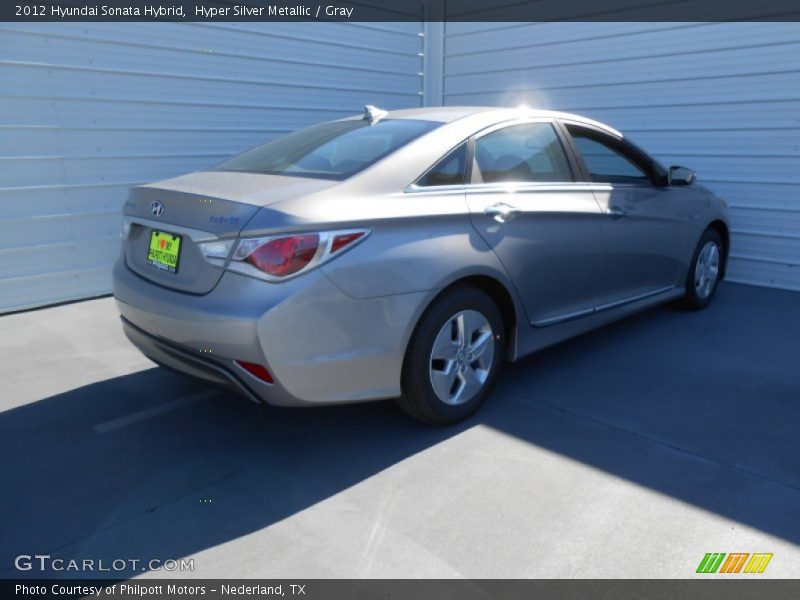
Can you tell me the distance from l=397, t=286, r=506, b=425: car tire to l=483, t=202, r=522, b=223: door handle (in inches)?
15.0

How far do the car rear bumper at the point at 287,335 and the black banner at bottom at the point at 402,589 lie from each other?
2.52 ft

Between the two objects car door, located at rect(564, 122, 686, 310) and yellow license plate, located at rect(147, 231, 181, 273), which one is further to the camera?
car door, located at rect(564, 122, 686, 310)

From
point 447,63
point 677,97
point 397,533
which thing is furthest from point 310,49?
point 397,533

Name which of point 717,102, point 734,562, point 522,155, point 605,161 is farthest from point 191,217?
point 717,102

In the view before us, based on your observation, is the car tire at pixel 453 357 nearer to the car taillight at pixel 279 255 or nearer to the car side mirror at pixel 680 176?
the car taillight at pixel 279 255

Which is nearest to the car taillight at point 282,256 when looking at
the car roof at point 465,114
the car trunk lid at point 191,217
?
the car trunk lid at point 191,217

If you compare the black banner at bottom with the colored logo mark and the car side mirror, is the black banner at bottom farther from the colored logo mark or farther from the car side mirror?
the car side mirror

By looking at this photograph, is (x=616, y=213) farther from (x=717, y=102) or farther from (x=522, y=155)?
(x=717, y=102)

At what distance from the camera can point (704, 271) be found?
5457mm

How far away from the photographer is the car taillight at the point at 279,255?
2625mm

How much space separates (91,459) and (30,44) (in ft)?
12.8

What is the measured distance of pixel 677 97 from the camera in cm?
667

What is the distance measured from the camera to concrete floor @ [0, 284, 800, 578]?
239 centimetres
